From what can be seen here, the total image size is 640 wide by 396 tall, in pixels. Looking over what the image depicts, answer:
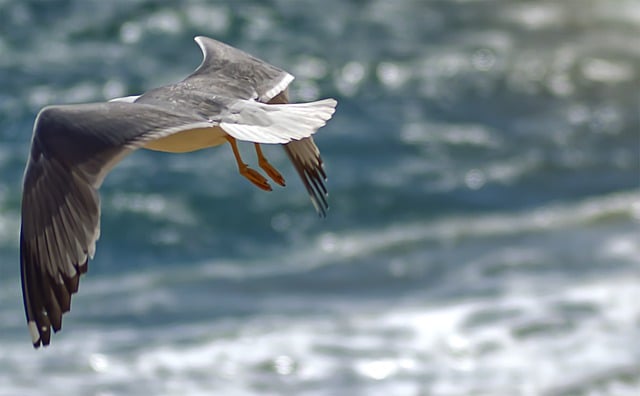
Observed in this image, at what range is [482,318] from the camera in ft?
28.3

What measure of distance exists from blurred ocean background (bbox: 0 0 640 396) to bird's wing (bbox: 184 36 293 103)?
317cm

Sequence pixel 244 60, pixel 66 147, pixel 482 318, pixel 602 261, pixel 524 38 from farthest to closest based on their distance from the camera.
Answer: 1. pixel 524 38
2. pixel 602 261
3. pixel 482 318
4. pixel 244 60
5. pixel 66 147

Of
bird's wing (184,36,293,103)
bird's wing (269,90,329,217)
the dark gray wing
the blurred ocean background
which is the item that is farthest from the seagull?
the blurred ocean background

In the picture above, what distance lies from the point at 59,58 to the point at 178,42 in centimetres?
114

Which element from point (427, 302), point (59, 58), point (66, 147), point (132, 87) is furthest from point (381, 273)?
point (66, 147)

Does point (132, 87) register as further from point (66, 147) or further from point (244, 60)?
point (66, 147)

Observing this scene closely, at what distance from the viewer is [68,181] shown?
3.74 meters

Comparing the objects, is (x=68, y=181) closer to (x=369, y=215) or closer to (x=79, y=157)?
(x=79, y=157)

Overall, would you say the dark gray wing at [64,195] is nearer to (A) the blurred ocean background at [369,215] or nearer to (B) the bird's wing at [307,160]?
(B) the bird's wing at [307,160]

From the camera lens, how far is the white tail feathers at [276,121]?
147 inches

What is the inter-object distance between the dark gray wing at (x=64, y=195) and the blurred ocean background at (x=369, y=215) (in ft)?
12.7

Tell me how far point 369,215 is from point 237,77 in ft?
20.5

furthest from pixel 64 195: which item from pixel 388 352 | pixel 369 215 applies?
pixel 369 215

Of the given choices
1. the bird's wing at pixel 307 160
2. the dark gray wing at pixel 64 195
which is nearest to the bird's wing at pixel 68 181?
the dark gray wing at pixel 64 195
